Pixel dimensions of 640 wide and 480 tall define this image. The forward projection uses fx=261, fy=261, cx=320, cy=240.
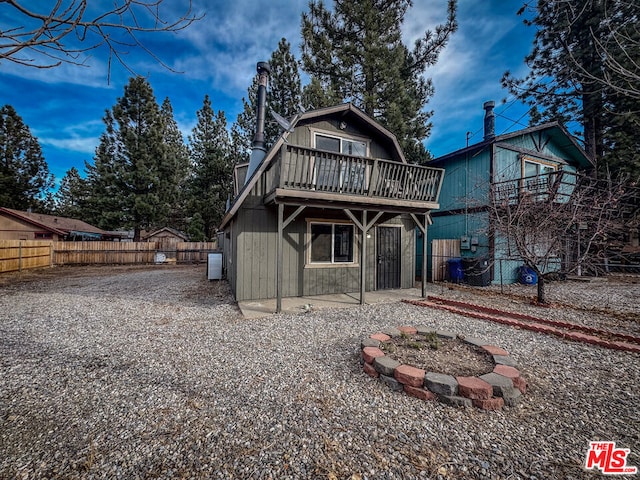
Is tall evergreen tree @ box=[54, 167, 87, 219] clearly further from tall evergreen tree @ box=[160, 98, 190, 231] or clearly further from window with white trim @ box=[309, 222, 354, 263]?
window with white trim @ box=[309, 222, 354, 263]

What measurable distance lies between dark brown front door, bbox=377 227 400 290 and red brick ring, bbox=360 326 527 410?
5.22 m

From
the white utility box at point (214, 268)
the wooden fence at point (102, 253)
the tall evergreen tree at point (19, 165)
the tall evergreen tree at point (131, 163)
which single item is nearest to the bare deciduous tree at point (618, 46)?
the white utility box at point (214, 268)

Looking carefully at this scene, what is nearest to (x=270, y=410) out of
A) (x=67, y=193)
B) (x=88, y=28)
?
(x=88, y=28)

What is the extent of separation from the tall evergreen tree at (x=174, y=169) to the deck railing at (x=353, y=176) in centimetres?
1647

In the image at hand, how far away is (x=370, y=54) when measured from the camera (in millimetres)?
13125

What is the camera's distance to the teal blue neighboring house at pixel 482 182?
975 cm

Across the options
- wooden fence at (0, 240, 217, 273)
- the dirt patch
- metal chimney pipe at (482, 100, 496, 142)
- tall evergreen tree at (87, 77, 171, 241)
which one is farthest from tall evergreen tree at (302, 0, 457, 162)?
wooden fence at (0, 240, 217, 273)

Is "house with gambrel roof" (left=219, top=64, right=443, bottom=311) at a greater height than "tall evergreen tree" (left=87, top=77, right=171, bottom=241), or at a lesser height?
lesser

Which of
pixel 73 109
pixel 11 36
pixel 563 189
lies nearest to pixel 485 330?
pixel 11 36

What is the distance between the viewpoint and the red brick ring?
97.0 inches

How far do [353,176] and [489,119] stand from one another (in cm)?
884

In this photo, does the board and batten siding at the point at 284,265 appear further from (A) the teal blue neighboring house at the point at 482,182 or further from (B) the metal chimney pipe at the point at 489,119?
(B) the metal chimney pipe at the point at 489,119

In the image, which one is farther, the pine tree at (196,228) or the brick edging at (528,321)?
the pine tree at (196,228)

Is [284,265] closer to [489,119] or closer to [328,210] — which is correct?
[328,210]
